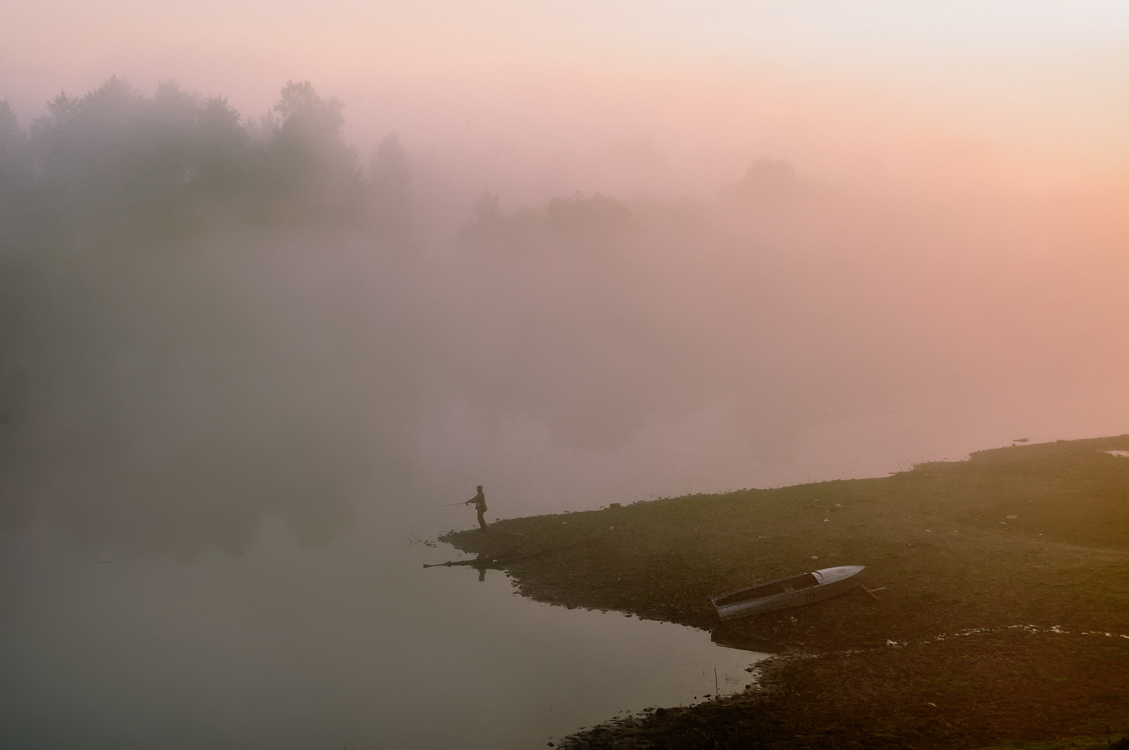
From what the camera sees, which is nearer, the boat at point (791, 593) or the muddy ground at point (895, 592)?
the muddy ground at point (895, 592)

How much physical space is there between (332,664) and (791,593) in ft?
40.5

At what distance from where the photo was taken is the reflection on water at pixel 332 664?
15.3m

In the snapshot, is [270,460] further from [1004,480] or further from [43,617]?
[1004,480]

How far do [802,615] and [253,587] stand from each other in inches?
764

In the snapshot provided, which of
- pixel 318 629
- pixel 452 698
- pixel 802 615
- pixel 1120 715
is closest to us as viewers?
pixel 1120 715

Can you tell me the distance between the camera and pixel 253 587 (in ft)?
Result: 85.1

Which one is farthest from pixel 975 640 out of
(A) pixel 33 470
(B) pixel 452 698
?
(A) pixel 33 470

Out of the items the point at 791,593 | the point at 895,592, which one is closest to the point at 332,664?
the point at 791,593

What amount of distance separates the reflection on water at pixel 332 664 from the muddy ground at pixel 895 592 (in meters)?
1.41

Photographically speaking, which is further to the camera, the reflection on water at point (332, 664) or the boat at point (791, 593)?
the boat at point (791, 593)

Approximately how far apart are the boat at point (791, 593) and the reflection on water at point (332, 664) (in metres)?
1.30

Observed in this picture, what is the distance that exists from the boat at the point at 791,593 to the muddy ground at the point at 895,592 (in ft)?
0.92

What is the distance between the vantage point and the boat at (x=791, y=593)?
60.8ft

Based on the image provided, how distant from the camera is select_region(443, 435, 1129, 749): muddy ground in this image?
1307cm
